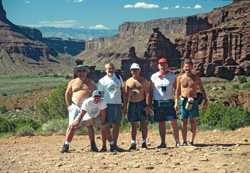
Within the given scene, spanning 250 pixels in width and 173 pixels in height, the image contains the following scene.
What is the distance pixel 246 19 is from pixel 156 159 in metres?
67.0

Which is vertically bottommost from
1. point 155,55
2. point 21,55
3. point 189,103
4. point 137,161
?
point 137,161

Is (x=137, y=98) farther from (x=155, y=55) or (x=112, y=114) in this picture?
(x=155, y=55)

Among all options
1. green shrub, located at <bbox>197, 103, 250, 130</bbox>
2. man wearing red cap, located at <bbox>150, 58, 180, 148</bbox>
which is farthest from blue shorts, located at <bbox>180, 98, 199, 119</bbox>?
green shrub, located at <bbox>197, 103, 250, 130</bbox>

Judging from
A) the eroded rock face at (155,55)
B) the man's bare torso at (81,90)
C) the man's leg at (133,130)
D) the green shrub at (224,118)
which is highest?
the eroded rock face at (155,55)

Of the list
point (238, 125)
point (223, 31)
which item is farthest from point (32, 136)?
point (223, 31)

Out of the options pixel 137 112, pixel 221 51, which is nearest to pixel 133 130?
pixel 137 112

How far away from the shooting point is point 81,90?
25.5 ft

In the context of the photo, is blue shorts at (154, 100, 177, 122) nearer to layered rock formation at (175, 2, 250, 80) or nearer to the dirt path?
the dirt path

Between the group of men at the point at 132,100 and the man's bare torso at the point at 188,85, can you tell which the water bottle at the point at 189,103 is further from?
the man's bare torso at the point at 188,85

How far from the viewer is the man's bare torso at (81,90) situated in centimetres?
768

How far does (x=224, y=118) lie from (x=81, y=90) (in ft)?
22.4

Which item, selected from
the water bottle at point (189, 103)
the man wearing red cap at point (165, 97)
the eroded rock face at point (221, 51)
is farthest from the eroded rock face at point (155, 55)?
the water bottle at point (189, 103)

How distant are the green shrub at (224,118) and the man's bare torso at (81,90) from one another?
233 inches

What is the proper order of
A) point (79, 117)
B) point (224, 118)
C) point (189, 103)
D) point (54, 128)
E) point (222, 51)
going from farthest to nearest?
point (222, 51) → point (224, 118) → point (54, 128) → point (189, 103) → point (79, 117)
